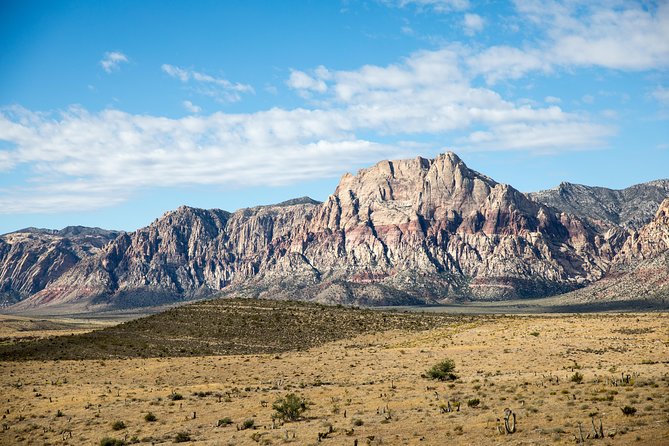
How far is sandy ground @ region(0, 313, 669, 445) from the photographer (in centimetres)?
3769

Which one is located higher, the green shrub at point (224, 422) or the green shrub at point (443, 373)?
the green shrub at point (443, 373)

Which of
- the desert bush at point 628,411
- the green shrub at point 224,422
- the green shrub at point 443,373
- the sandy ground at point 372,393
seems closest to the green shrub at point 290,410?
the sandy ground at point 372,393

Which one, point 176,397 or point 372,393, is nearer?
point 372,393

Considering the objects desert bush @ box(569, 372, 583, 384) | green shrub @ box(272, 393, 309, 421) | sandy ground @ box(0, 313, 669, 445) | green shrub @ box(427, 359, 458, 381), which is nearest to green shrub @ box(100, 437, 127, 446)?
sandy ground @ box(0, 313, 669, 445)

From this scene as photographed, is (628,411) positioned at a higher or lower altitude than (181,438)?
higher

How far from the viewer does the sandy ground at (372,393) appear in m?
37.7

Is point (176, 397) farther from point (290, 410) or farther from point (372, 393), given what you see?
point (372, 393)

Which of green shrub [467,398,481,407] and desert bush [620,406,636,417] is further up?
desert bush [620,406,636,417]

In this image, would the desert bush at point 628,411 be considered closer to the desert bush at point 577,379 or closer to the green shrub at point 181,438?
the desert bush at point 577,379

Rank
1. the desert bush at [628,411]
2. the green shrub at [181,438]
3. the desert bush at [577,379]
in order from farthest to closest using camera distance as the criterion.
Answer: the desert bush at [577,379]
the green shrub at [181,438]
the desert bush at [628,411]

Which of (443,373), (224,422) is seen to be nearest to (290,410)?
(224,422)

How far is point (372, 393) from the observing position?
52500mm

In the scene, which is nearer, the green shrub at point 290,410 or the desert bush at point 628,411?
the desert bush at point 628,411

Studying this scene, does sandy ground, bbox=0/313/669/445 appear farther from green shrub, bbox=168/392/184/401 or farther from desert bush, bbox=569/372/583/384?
desert bush, bbox=569/372/583/384
